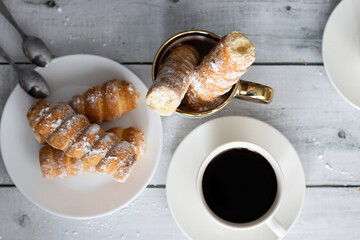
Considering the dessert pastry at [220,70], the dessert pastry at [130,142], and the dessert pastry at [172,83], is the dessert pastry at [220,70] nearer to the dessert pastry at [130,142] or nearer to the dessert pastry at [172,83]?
the dessert pastry at [172,83]

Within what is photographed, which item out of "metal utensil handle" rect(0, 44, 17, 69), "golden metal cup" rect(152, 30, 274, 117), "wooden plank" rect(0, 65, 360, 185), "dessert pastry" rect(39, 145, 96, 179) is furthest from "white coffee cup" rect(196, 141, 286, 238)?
"metal utensil handle" rect(0, 44, 17, 69)

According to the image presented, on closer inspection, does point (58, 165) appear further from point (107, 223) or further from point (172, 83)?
point (172, 83)

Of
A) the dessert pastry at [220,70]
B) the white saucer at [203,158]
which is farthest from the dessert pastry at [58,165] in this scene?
the dessert pastry at [220,70]

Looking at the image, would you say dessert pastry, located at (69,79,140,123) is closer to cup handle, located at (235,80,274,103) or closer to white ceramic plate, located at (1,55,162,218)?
white ceramic plate, located at (1,55,162,218)

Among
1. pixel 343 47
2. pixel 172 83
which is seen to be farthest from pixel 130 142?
pixel 343 47

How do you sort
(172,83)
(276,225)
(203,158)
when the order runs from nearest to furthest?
(172,83)
(276,225)
(203,158)

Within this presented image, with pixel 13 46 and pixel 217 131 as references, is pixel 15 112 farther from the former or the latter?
pixel 217 131
